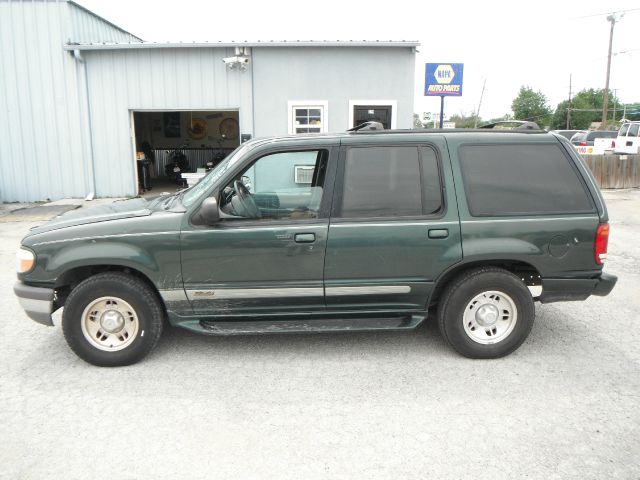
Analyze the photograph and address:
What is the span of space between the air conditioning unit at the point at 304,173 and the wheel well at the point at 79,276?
60.2 inches

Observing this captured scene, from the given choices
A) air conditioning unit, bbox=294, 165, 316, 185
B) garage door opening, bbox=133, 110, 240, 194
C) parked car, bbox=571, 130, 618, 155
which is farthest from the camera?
parked car, bbox=571, 130, 618, 155

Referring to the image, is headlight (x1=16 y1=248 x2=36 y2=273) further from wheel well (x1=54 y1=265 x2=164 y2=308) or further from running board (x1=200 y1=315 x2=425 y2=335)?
running board (x1=200 y1=315 x2=425 y2=335)

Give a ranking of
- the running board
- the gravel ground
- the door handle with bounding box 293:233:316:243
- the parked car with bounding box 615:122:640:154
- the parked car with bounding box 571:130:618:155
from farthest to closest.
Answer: the parked car with bounding box 571:130:618:155, the parked car with bounding box 615:122:640:154, the running board, the door handle with bounding box 293:233:316:243, the gravel ground

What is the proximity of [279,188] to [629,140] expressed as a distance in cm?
2525

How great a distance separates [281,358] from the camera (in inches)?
171

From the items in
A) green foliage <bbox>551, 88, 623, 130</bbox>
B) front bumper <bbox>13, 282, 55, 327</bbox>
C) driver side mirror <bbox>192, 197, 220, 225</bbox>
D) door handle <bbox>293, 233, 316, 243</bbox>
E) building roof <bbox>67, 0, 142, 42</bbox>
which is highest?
green foliage <bbox>551, 88, 623, 130</bbox>

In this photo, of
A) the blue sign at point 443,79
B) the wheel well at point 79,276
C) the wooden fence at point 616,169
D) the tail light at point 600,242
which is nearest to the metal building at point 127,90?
the blue sign at point 443,79

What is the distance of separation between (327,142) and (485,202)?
4.49ft

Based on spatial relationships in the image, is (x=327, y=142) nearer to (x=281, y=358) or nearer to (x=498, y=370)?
(x=281, y=358)

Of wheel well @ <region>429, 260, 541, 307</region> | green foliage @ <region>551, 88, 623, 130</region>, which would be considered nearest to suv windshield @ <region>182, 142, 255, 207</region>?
wheel well @ <region>429, 260, 541, 307</region>

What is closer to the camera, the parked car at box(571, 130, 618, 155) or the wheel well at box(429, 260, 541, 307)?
the wheel well at box(429, 260, 541, 307)

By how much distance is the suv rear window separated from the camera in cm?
416

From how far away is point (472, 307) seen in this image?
167 inches

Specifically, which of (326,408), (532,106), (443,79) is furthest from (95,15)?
(532,106)
